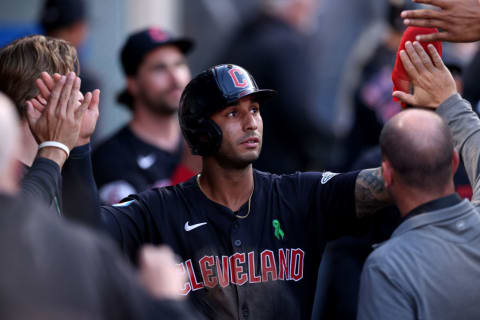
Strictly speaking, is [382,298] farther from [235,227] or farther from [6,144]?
[6,144]

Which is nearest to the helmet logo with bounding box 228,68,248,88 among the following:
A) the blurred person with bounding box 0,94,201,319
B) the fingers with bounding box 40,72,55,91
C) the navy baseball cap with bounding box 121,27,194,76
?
the fingers with bounding box 40,72,55,91

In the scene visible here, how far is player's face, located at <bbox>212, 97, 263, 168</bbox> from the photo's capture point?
388 cm

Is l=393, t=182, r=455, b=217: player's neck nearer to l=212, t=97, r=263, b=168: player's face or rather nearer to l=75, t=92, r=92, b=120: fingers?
l=212, t=97, r=263, b=168: player's face

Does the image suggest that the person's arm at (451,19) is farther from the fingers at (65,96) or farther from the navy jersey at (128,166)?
the navy jersey at (128,166)

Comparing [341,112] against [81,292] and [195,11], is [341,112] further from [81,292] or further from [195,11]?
[81,292]

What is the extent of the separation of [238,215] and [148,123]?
2.46 metres

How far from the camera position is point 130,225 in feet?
12.5

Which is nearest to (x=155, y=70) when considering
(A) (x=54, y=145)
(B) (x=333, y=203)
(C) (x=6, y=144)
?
(B) (x=333, y=203)

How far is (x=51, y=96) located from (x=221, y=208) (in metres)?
0.99

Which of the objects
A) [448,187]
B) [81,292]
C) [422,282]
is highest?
[81,292]

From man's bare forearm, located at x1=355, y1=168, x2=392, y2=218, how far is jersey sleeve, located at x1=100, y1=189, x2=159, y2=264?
100 centimetres

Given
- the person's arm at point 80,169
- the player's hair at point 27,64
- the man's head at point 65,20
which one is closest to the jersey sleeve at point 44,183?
the person's arm at point 80,169

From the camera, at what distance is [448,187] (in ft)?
10.5

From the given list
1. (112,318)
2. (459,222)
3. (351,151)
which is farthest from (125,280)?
(351,151)
